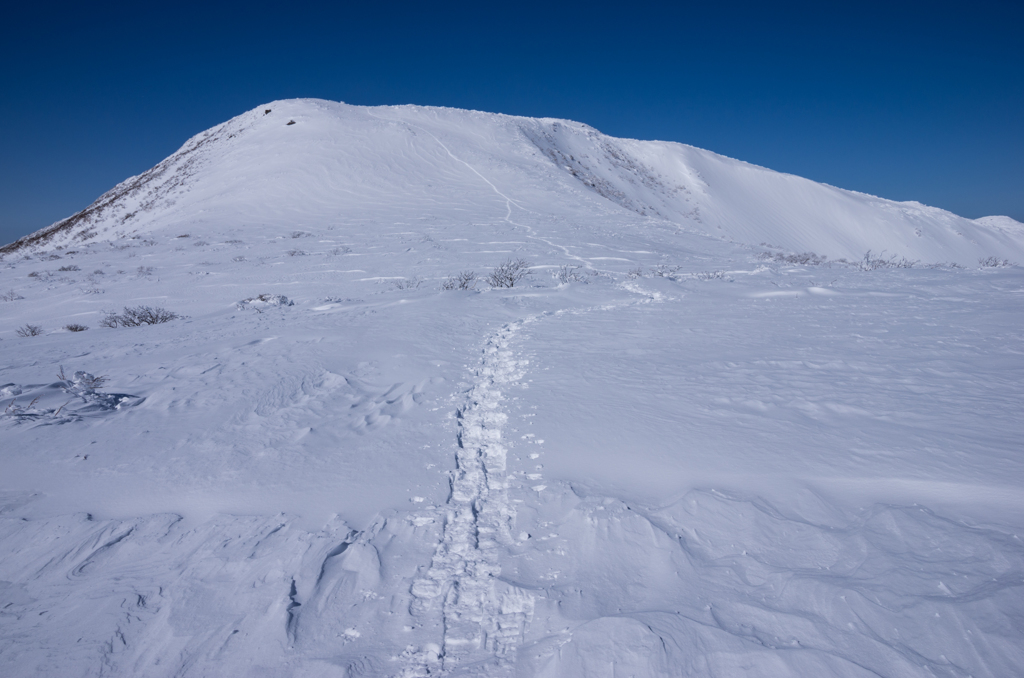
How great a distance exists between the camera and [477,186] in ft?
67.1

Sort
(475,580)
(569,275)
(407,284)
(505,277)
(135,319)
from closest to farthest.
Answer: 1. (475,580)
2. (135,319)
3. (505,277)
4. (407,284)
5. (569,275)

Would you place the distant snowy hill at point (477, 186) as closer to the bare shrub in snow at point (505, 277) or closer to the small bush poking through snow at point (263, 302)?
the bare shrub in snow at point (505, 277)

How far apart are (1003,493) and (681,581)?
1729 millimetres

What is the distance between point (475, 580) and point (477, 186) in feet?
65.8

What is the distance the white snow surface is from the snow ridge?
1 cm

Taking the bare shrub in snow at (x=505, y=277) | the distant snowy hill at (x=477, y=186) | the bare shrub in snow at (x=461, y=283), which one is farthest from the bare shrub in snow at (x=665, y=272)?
the distant snowy hill at (x=477, y=186)

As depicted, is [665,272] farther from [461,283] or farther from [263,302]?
[263,302]

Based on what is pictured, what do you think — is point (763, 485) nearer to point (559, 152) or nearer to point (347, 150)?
point (347, 150)

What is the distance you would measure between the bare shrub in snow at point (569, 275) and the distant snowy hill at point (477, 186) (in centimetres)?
835

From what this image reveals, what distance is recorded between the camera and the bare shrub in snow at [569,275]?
841 centimetres

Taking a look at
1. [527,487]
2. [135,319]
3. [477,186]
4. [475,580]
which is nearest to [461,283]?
[135,319]

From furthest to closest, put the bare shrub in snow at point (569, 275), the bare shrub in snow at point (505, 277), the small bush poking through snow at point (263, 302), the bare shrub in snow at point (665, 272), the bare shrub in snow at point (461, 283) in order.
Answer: the bare shrub in snow at point (665, 272)
the bare shrub in snow at point (569, 275)
the bare shrub in snow at point (505, 277)
the bare shrub in snow at point (461, 283)
the small bush poking through snow at point (263, 302)

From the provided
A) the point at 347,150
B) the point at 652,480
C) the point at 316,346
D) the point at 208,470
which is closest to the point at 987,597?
the point at 652,480

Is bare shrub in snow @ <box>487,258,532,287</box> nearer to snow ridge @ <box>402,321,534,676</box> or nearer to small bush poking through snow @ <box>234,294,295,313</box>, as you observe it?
small bush poking through snow @ <box>234,294,295,313</box>
